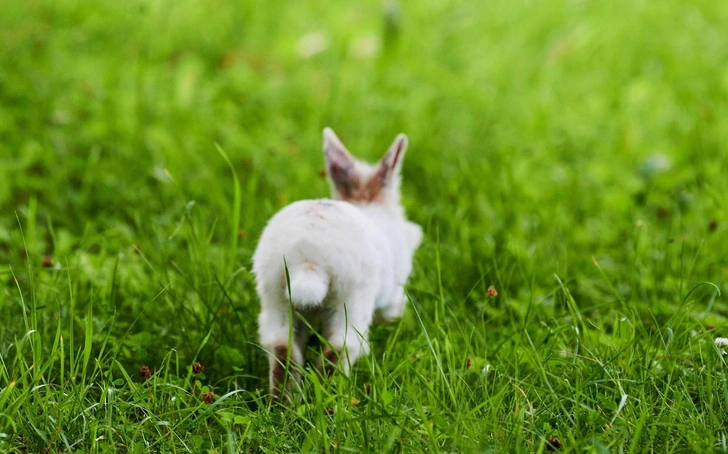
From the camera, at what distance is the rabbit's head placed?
148 inches

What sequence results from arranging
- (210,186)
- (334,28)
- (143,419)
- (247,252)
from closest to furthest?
(143,419) → (247,252) → (210,186) → (334,28)

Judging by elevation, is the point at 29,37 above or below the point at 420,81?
above

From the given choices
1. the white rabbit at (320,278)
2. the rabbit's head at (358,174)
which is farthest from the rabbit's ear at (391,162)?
the white rabbit at (320,278)

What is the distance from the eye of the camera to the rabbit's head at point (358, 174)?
3.75m

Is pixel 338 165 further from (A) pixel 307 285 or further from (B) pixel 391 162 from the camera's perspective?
(A) pixel 307 285

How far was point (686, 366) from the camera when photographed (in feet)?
9.75

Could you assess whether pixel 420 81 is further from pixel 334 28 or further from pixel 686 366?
pixel 686 366

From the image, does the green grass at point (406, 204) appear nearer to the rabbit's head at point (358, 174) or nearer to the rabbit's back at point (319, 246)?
the rabbit's back at point (319, 246)

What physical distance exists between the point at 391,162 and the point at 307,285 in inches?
43.7

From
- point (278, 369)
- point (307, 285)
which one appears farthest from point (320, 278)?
point (278, 369)

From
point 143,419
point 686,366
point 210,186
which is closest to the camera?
point 143,419

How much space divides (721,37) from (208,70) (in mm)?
4004

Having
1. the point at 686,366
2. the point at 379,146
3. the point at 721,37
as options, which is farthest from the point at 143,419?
the point at 721,37

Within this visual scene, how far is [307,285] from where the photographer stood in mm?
2785
